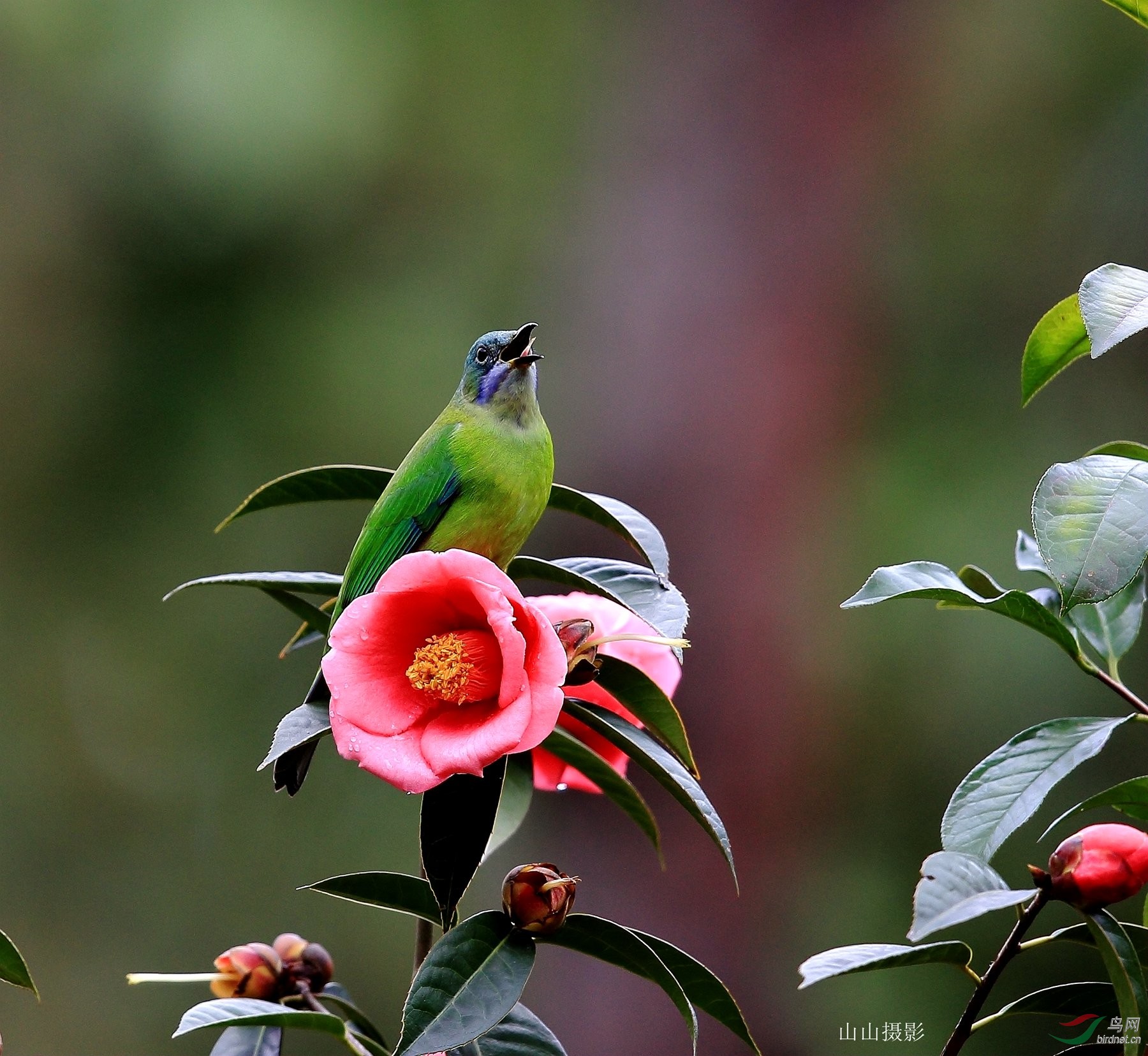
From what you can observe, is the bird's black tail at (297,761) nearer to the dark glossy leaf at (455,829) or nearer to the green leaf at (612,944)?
the dark glossy leaf at (455,829)

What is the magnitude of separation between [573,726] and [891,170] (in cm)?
621

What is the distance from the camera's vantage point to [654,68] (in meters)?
7.51

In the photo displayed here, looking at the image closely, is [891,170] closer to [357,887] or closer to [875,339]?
[875,339]

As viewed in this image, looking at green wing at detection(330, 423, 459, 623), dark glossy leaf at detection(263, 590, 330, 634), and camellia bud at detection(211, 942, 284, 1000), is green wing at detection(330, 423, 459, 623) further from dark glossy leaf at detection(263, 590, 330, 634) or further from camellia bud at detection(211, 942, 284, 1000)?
camellia bud at detection(211, 942, 284, 1000)

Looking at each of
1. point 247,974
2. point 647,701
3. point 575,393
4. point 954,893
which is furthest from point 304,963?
point 575,393

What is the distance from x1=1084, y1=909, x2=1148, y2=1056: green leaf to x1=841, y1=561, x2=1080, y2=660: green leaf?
33 centimetres

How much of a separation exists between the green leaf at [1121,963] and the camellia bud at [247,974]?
0.98 meters

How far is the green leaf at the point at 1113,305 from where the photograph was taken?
49.0 inches

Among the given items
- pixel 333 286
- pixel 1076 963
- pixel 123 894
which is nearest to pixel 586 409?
pixel 333 286

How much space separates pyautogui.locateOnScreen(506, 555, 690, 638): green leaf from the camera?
57.9 inches

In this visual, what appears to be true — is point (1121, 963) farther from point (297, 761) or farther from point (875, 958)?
point (297, 761)

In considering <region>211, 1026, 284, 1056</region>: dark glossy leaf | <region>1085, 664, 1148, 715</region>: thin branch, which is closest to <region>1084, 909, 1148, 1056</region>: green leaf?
<region>1085, 664, 1148, 715</region>: thin branch

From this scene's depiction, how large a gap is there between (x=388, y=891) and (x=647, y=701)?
39 cm

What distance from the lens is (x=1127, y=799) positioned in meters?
1.37
